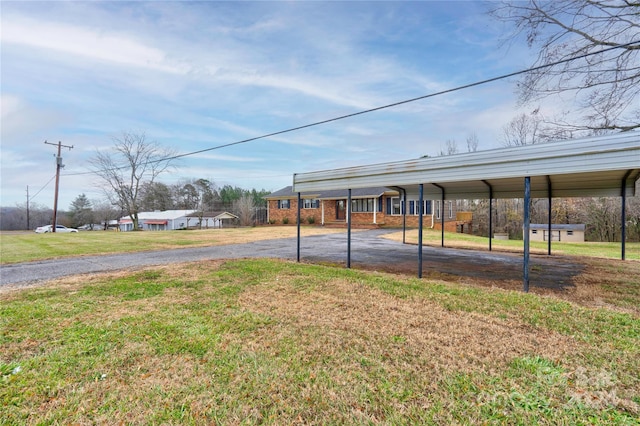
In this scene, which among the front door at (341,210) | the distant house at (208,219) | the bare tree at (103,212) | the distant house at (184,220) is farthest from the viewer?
the bare tree at (103,212)

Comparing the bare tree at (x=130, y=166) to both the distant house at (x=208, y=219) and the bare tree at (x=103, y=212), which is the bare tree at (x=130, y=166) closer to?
the distant house at (x=208, y=219)

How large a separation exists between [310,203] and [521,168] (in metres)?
24.7

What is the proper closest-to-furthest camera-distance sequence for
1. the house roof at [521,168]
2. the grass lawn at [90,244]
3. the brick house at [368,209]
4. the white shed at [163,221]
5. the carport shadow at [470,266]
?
1. the house roof at [521,168]
2. the carport shadow at [470,266]
3. the grass lawn at [90,244]
4. the brick house at [368,209]
5. the white shed at [163,221]

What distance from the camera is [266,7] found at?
32.8 feet

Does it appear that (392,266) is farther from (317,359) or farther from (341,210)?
(341,210)

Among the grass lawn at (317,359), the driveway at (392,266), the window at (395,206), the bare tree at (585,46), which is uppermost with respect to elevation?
the bare tree at (585,46)

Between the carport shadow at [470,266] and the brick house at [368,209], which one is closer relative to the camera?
the carport shadow at [470,266]

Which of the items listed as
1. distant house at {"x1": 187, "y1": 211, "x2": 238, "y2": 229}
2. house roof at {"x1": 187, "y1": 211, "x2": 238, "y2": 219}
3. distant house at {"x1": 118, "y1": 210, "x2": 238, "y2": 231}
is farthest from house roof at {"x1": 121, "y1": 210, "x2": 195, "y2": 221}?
house roof at {"x1": 187, "y1": 211, "x2": 238, "y2": 219}

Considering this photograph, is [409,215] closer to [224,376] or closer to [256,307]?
[256,307]

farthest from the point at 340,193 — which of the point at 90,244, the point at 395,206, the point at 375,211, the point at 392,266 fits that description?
the point at 392,266

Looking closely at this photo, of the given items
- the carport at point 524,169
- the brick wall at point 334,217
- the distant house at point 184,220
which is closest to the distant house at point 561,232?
the brick wall at point 334,217

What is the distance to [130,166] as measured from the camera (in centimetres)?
3294

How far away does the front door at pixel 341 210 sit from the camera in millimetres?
27505

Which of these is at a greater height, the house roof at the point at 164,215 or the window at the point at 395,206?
the window at the point at 395,206
